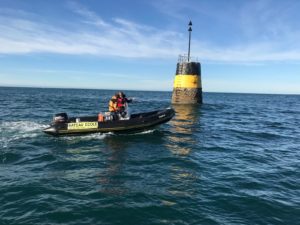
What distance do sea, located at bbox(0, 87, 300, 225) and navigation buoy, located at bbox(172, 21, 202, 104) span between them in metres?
23.0

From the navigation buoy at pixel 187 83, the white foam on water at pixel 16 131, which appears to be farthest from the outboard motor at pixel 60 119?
the navigation buoy at pixel 187 83

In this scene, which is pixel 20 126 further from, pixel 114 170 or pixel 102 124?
pixel 114 170

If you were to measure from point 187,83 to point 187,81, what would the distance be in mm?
263

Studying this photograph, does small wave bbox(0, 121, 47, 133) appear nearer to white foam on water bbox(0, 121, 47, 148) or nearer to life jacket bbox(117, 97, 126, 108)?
white foam on water bbox(0, 121, 47, 148)

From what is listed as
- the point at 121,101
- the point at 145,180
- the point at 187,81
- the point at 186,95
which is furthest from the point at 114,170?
the point at 186,95

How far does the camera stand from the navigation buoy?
41531 millimetres

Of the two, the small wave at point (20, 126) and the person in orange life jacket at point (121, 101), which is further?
the small wave at point (20, 126)

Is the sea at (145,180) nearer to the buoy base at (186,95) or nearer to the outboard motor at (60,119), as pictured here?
the outboard motor at (60,119)

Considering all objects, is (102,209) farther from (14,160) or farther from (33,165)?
(14,160)

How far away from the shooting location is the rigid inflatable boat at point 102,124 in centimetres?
1834

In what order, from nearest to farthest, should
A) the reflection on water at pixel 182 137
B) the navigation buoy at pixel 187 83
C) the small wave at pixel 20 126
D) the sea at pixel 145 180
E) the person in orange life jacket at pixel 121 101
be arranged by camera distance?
the sea at pixel 145 180 → the reflection on water at pixel 182 137 → the person in orange life jacket at pixel 121 101 → the small wave at pixel 20 126 → the navigation buoy at pixel 187 83

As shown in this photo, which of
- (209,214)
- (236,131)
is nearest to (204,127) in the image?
(236,131)

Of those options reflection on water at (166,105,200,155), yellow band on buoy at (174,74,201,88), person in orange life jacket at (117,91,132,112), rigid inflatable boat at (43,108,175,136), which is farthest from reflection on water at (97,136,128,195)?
yellow band on buoy at (174,74,201,88)

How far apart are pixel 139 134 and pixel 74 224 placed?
12.1 m
